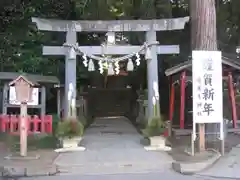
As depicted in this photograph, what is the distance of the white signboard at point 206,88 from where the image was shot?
33.4 ft

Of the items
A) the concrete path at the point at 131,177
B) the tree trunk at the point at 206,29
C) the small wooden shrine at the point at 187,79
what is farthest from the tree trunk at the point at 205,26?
the concrete path at the point at 131,177

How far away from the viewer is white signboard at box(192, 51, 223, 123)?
33.4 feet

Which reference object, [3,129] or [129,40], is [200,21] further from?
[3,129]

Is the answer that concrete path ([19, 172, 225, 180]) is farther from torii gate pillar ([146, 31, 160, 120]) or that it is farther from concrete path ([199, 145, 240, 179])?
torii gate pillar ([146, 31, 160, 120])

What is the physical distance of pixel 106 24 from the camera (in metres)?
13.3

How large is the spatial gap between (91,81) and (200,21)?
15403 mm

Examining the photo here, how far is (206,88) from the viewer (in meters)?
10.3

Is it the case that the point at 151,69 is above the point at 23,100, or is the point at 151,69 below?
above

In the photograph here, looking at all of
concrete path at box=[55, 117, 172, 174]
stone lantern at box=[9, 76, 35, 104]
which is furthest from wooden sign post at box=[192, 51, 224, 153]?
stone lantern at box=[9, 76, 35, 104]

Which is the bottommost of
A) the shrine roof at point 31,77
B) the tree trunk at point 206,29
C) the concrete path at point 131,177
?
the concrete path at point 131,177

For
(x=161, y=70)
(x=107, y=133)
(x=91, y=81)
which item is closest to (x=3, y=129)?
(x=107, y=133)

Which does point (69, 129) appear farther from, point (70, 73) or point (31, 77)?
point (31, 77)

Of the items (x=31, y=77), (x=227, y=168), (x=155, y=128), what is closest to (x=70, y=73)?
(x=31, y=77)

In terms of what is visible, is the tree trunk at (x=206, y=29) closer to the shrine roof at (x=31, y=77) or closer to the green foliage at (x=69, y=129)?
the green foliage at (x=69, y=129)
